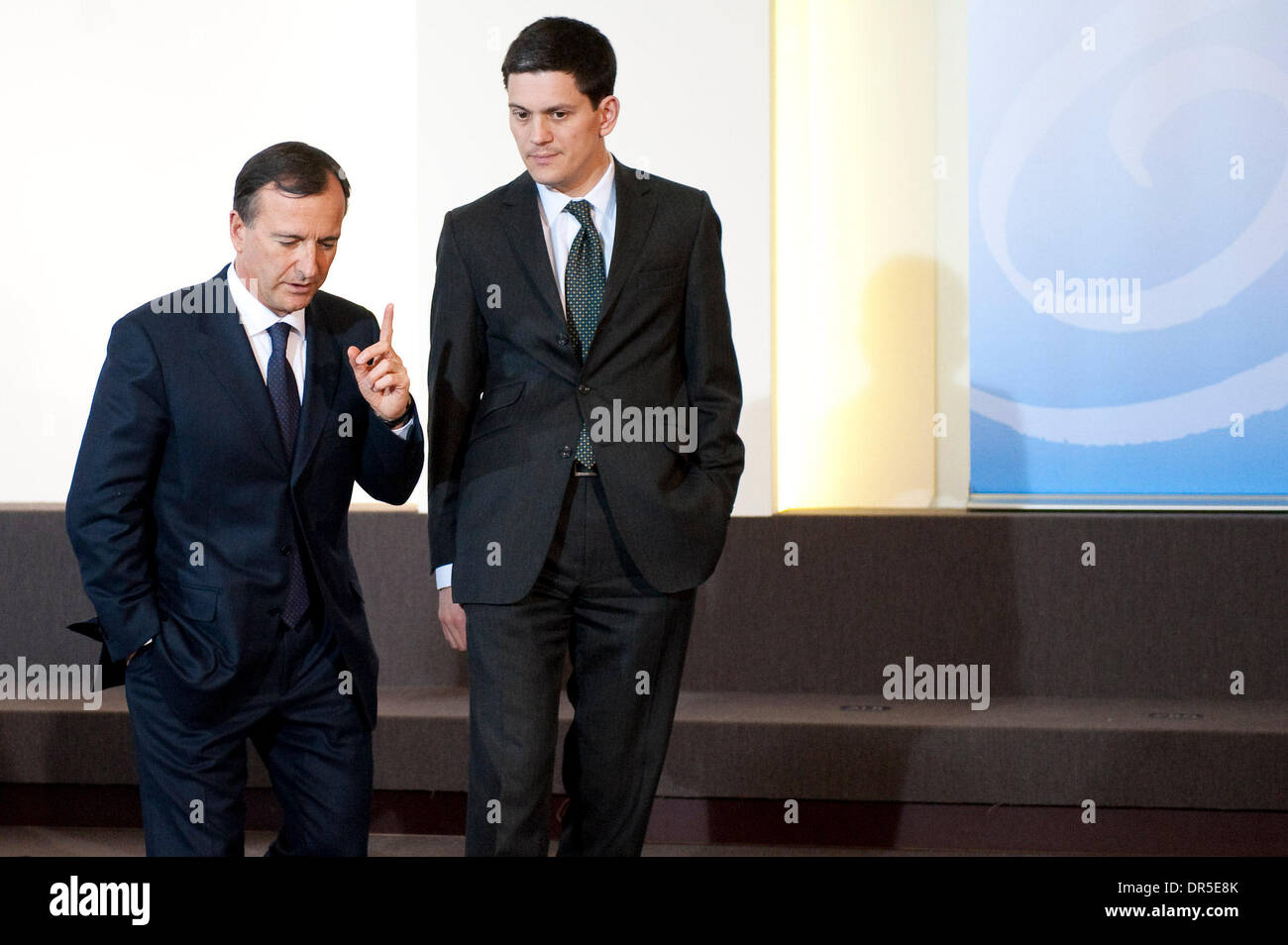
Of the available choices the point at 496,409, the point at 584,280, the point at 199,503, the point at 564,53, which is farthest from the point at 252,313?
the point at 564,53

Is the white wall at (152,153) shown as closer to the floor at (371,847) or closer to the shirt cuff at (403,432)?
the floor at (371,847)

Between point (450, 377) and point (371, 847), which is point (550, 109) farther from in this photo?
point (371, 847)

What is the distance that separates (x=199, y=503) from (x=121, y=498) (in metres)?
0.12

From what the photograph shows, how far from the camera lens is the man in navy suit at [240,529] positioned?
232 cm

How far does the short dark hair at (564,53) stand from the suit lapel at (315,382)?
558mm

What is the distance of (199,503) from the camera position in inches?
93.1

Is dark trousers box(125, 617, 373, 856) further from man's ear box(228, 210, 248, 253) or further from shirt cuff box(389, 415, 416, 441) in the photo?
man's ear box(228, 210, 248, 253)

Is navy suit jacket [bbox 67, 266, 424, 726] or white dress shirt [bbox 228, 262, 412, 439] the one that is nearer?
navy suit jacket [bbox 67, 266, 424, 726]

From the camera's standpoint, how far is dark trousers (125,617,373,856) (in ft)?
7.63

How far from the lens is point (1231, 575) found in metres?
4.26

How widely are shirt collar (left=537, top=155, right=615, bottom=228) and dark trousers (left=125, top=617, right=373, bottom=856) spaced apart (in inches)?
34.0

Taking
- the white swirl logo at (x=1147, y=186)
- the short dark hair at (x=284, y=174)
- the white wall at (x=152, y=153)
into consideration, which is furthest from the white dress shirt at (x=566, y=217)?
the white swirl logo at (x=1147, y=186)

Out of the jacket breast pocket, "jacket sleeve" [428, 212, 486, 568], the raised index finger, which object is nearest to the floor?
"jacket sleeve" [428, 212, 486, 568]
